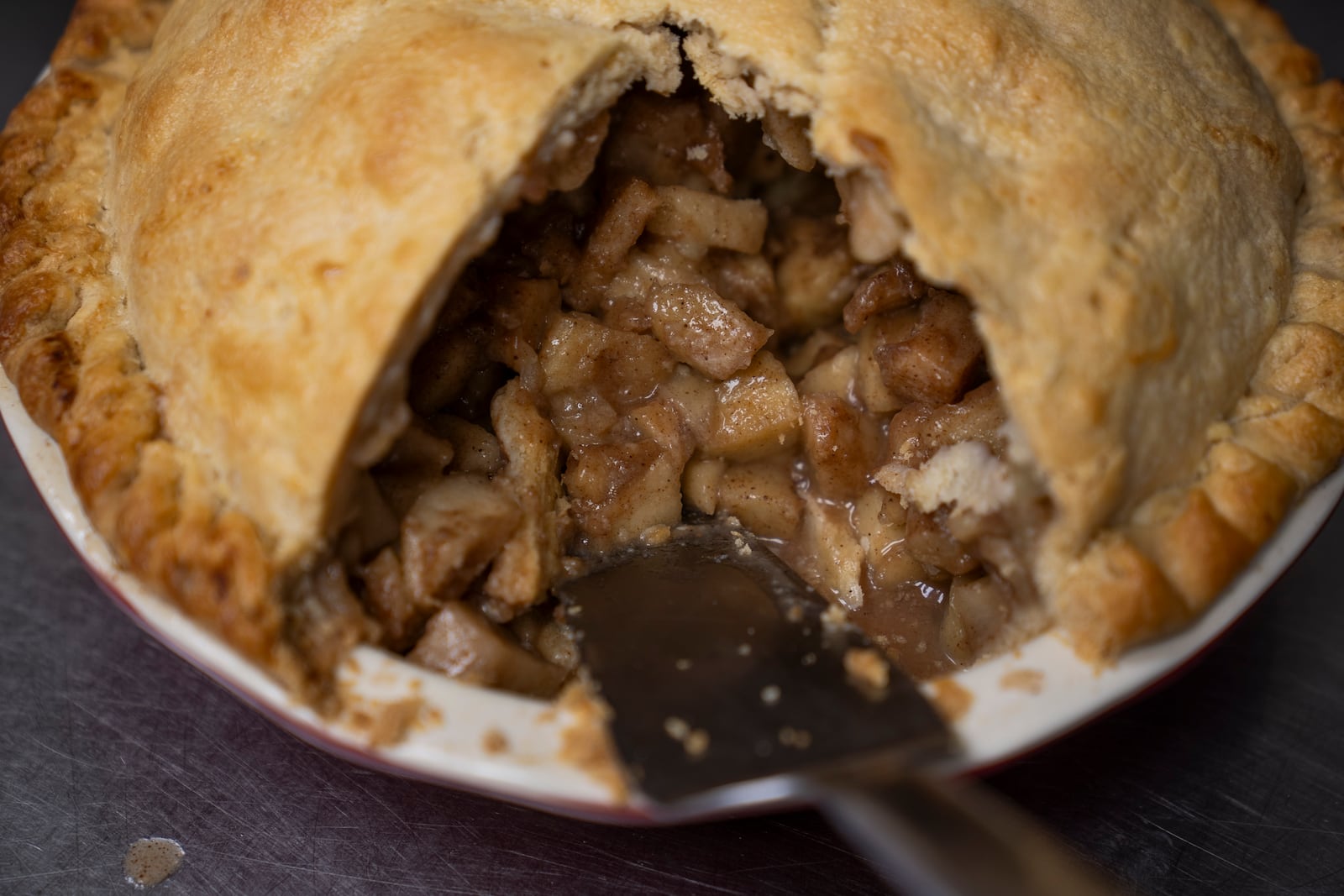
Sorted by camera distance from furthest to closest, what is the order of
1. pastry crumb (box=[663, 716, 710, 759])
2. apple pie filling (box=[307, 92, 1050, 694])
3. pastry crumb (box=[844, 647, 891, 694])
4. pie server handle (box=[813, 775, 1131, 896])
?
apple pie filling (box=[307, 92, 1050, 694]) → pastry crumb (box=[844, 647, 891, 694]) → pastry crumb (box=[663, 716, 710, 759]) → pie server handle (box=[813, 775, 1131, 896])

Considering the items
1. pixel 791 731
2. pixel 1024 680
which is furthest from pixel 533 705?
pixel 1024 680

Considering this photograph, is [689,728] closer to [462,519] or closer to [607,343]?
[462,519]

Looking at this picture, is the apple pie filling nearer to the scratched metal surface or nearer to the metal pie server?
the metal pie server

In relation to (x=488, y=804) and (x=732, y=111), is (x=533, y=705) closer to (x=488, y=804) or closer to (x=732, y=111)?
(x=488, y=804)

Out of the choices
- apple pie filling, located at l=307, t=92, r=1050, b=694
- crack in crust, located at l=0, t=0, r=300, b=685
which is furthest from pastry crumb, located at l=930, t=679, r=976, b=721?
crack in crust, located at l=0, t=0, r=300, b=685

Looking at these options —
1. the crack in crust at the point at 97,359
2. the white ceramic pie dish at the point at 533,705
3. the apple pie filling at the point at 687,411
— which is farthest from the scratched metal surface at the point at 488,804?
the crack in crust at the point at 97,359

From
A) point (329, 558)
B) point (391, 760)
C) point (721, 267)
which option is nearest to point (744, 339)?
point (721, 267)

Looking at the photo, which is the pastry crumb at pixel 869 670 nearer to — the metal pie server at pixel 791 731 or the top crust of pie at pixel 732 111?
the metal pie server at pixel 791 731
